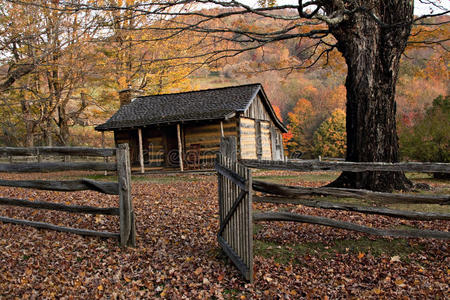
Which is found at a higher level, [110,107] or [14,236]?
[110,107]

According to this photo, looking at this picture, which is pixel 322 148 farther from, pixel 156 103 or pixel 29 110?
pixel 29 110

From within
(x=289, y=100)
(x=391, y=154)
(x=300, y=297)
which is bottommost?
(x=300, y=297)

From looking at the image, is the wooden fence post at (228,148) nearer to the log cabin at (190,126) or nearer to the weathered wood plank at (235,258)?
the weathered wood plank at (235,258)

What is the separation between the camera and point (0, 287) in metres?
4.65

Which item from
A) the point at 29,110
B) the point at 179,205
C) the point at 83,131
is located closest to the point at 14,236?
the point at 179,205

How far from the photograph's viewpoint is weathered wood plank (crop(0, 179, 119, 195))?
5.94 m

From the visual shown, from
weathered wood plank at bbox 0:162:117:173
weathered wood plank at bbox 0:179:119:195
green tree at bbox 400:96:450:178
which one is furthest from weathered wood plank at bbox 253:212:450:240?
green tree at bbox 400:96:450:178

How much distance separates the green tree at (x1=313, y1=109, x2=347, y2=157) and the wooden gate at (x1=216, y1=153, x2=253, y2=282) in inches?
1478

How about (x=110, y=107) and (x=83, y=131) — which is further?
(x=83, y=131)

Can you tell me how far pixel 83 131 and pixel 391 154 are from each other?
38757 mm

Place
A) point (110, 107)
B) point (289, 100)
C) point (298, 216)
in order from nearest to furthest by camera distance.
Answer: point (298, 216) < point (110, 107) < point (289, 100)

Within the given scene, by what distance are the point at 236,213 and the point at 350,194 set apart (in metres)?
1.88

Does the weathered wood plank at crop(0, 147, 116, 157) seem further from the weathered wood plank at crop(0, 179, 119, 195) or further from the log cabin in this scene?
the log cabin

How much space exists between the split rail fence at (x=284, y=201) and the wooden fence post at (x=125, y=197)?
1.50 meters
